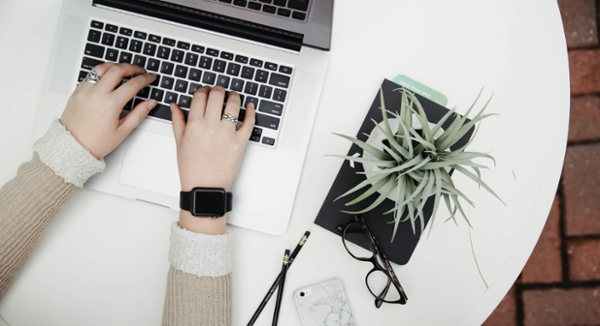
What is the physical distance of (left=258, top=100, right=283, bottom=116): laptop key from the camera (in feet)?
2.21

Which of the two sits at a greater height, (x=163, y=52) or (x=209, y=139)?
(x=163, y=52)

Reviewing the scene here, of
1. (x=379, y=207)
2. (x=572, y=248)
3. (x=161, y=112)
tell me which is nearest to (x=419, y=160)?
(x=379, y=207)

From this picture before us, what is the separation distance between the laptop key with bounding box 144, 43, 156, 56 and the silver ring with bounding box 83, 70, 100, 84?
83 mm

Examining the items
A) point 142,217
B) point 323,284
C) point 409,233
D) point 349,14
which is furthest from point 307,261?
point 349,14

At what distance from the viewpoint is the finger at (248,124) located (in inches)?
25.7

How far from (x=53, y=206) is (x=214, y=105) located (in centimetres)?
30

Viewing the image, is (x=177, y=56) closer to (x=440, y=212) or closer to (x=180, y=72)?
(x=180, y=72)

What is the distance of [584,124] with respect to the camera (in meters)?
1.23

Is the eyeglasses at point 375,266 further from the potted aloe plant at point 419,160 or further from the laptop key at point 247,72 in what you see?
the laptop key at point 247,72

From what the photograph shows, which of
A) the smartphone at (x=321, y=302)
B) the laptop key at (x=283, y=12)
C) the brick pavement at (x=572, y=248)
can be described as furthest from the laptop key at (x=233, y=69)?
the brick pavement at (x=572, y=248)

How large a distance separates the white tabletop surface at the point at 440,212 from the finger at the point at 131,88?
0.17 meters

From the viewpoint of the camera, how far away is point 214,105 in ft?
2.13

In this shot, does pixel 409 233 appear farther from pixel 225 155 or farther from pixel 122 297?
pixel 122 297

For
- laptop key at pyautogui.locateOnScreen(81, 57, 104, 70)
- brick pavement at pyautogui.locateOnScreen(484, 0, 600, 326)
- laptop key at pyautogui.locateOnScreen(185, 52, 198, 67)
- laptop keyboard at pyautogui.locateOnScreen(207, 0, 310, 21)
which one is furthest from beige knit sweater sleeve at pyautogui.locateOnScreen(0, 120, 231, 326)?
brick pavement at pyautogui.locateOnScreen(484, 0, 600, 326)
